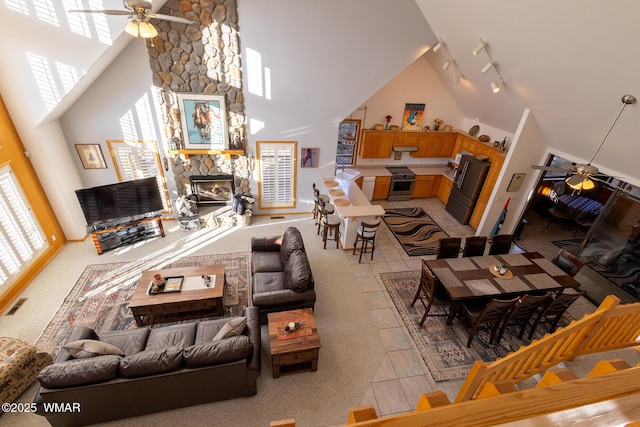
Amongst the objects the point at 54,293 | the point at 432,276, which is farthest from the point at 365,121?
the point at 54,293

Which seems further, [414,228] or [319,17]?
[414,228]

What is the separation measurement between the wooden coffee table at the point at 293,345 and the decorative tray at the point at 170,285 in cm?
174

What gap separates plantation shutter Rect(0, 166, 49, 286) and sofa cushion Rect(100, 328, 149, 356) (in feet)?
9.29

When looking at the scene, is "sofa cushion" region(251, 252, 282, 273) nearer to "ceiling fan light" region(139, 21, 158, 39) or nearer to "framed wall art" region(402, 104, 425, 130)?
"ceiling fan light" region(139, 21, 158, 39)

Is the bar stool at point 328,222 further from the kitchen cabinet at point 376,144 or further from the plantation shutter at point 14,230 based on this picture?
the plantation shutter at point 14,230

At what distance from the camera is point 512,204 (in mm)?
7504

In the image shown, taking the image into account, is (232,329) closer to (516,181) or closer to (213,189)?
(213,189)

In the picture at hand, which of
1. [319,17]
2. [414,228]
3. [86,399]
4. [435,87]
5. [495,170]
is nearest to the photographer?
[86,399]

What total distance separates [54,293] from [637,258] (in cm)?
1100

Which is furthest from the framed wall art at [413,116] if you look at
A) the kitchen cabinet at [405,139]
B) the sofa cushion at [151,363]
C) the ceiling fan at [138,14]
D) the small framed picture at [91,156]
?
the sofa cushion at [151,363]

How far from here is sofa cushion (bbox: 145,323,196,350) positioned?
409cm

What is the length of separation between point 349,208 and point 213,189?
12.2ft

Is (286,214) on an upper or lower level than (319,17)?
lower

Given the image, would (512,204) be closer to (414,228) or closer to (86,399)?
(414,228)
